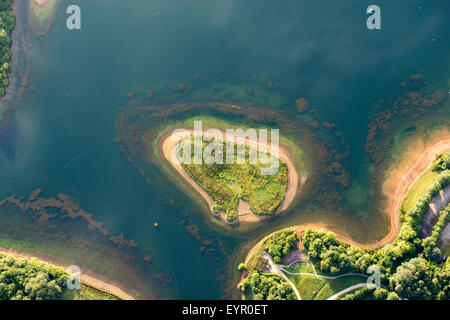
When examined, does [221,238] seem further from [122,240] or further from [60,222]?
[60,222]

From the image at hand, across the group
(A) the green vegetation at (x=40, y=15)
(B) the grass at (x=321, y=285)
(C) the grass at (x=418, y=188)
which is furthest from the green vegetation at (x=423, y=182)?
(A) the green vegetation at (x=40, y=15)

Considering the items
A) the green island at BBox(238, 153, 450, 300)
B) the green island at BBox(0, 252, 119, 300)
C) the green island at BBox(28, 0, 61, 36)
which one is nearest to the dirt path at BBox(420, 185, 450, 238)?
the green island at BBox(238, 153, 450, 300)

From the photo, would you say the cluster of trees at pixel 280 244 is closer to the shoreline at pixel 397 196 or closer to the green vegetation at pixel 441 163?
the shoreline at pixel 397 196

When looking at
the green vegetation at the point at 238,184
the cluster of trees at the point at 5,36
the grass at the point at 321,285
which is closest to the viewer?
the grass at the point at 321,285

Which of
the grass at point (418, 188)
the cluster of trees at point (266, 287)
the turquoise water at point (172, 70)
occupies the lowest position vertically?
the cluster of trees at point (266, 287)

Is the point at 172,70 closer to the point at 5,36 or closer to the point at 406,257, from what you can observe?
the point at 5,36

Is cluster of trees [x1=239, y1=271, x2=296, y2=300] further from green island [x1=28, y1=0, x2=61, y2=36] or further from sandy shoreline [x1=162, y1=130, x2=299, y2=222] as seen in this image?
green island [x1=28, y1=0, x2=61, y2=36]
